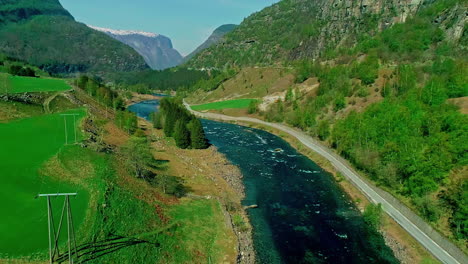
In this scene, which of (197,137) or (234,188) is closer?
(234,188)

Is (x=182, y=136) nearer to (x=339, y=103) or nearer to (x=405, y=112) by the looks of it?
(x=405, y=112)

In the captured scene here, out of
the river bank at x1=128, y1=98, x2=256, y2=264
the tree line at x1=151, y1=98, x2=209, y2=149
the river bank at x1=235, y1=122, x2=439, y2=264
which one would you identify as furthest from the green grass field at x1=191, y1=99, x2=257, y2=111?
the river bank at x1=235, y1=122, x2=439, y2=264

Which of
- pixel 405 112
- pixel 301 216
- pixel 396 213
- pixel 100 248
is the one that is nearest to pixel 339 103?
pixel 405 112

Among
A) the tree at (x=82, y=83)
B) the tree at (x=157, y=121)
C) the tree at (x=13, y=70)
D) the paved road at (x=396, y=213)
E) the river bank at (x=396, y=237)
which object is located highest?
the tree at (x=13, y=70)

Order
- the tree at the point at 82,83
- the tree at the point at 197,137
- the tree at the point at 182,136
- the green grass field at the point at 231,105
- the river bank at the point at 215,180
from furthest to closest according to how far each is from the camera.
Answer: the green grass field at the point at 231,105
the tree at the point at 82,83
the tree at the point at 197,137
the tree at the point at 182,136
the river bank at the point at 215,180

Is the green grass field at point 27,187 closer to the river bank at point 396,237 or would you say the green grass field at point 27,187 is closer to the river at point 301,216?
the river at point 301,216

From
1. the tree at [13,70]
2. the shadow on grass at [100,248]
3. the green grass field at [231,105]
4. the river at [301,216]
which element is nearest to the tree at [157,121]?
the river at [301,216]

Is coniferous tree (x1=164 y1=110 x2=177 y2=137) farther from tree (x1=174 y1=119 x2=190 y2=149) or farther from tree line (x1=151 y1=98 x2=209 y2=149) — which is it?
tree (x1=174 y1=119 x2=190 y2=149)
